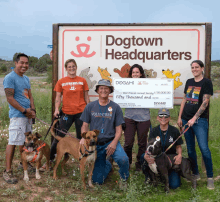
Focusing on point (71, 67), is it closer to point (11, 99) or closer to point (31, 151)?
point (11, 99)

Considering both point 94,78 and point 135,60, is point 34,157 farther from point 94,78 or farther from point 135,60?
point 135,60

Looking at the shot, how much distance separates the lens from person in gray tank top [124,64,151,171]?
4.44 m

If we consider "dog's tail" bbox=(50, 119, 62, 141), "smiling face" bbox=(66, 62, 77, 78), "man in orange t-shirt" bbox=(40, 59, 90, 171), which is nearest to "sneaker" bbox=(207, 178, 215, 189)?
"man in orange t-shirt" bbox=(40, 59, 90, 171)

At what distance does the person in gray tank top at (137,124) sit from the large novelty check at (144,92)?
0.51ft

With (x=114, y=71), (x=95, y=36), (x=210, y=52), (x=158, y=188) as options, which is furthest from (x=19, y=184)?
(x=210, y=52)

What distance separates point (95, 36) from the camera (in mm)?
5082

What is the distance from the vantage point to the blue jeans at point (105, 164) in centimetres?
390

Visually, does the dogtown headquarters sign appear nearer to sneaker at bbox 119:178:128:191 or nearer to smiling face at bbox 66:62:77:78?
smiling face at bbox 66:62:77:78

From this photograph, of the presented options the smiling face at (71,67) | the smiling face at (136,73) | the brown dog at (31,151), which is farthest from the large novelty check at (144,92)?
the brown dog at (31,151)

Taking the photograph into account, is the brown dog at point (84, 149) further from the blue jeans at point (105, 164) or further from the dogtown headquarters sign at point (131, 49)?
the dogtown headquarters sign at point (131, 49)

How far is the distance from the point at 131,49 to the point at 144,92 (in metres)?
0.98

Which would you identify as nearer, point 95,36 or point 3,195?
point 3,195

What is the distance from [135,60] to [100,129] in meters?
1.83

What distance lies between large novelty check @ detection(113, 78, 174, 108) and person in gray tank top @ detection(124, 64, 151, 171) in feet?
0.51
